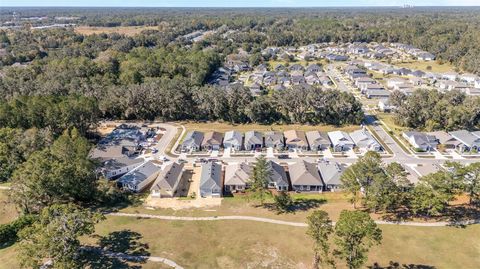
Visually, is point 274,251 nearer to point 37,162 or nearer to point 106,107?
point 37,162

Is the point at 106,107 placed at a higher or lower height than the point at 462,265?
higher

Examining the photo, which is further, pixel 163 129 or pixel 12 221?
pixel 163 129

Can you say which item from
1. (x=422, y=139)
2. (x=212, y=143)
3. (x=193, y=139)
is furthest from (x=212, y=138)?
(x=422, y=139)

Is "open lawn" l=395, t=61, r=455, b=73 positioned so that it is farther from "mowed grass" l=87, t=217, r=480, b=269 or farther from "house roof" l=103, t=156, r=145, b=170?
"house roof" l=103, t=156, r=145, b=170

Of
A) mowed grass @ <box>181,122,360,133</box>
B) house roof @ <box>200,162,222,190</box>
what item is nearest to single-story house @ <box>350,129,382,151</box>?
mowed grass @ <box>181,122,360,133</box>

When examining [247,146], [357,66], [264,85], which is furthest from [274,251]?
[357,66]

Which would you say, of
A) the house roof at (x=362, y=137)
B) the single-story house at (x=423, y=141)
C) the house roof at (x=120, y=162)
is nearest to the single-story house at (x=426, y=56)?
the single-story house at (x=423, y=141)
